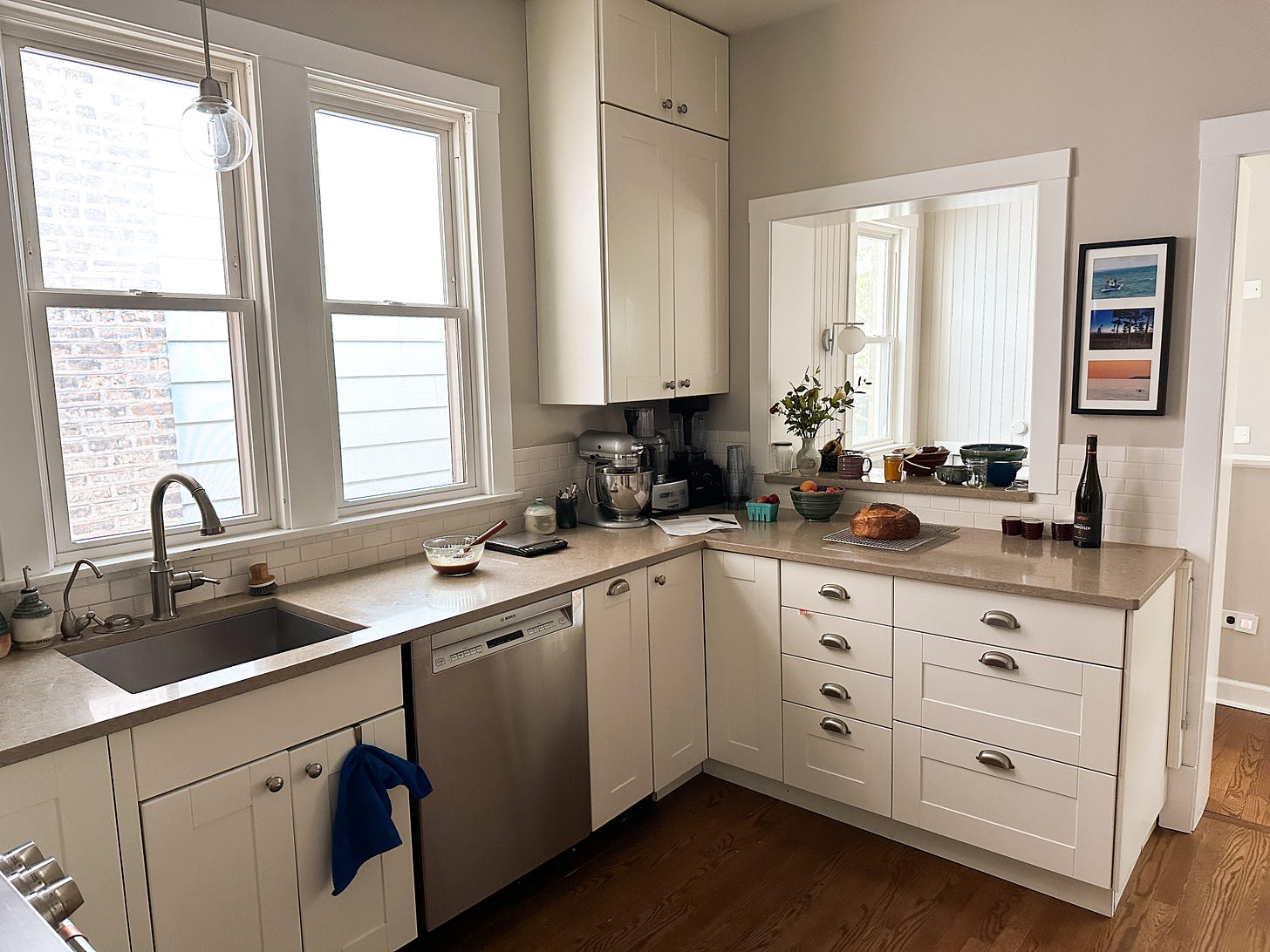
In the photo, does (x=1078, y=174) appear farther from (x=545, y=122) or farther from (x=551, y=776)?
(x=551, y=776)

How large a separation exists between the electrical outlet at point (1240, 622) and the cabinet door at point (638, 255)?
2.57 m

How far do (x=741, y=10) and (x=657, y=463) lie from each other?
69.4 inches

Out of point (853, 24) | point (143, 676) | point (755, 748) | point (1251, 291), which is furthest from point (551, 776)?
point (1251, 291)

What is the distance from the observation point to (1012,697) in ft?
8.11

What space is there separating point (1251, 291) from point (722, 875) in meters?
3.14

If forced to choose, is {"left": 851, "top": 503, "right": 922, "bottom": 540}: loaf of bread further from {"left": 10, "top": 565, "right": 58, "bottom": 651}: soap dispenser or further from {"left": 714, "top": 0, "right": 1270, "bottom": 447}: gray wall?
{"left": 10, "top": 565, "right": 58, "bottom": 651}: soap dispenser

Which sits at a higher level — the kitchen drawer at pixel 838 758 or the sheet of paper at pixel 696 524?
the sheet of paper at pixel 696 524

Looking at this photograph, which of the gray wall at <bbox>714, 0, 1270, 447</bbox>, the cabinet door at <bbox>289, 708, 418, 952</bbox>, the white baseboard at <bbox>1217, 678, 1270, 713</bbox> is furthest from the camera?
the white baseboard at <bbox>1217, 678, 1270, 713</bbox>

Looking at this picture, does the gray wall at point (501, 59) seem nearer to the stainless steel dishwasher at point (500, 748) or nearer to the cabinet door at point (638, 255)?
the cabinet door at point (638, 255)

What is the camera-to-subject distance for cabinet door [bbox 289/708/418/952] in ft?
6.57

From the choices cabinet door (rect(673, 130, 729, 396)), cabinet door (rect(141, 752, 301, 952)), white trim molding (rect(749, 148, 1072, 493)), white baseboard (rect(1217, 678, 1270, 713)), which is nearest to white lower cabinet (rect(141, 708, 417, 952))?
cabinet door (rect(141, 752, 301, 952))

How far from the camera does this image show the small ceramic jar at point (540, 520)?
10.5ft

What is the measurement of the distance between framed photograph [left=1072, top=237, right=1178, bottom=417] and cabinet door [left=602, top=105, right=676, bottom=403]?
1446 mm

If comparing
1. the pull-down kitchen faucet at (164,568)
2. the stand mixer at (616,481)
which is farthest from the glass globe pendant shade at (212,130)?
the stand mixer at (616,481)
